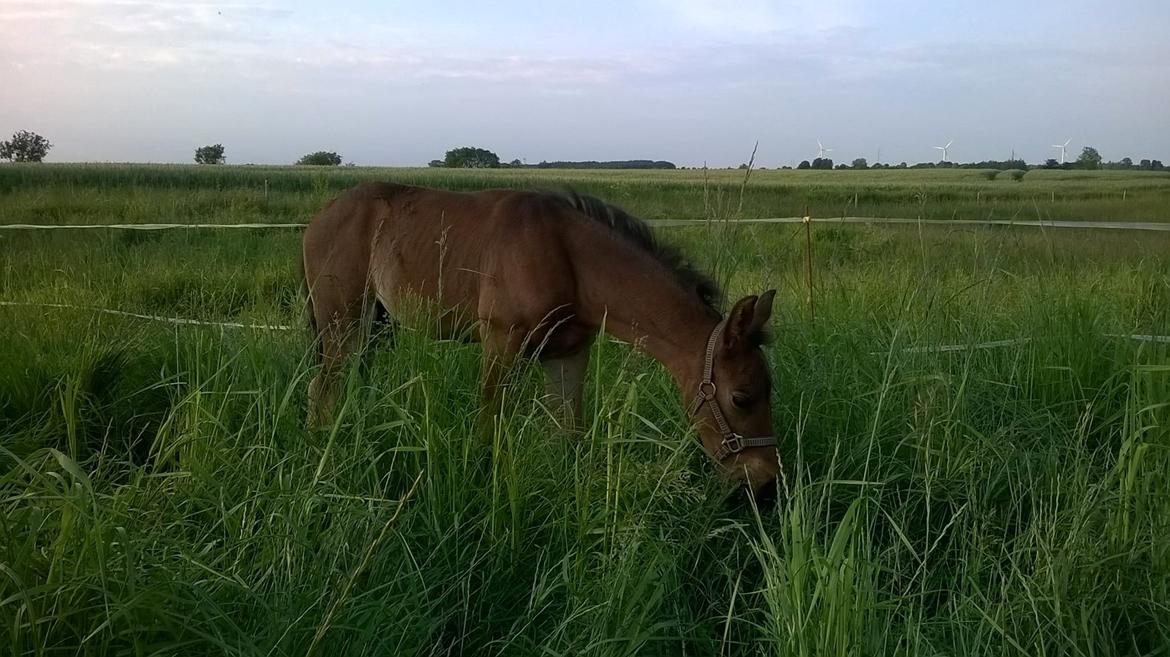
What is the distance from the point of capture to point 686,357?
3584 mm

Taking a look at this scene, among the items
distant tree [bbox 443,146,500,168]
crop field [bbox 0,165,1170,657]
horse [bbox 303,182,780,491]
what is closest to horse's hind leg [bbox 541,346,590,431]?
horse [bbox 303,182,780,491]

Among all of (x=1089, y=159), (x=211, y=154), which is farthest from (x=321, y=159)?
(x=1089, y=159)

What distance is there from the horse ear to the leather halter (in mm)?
55

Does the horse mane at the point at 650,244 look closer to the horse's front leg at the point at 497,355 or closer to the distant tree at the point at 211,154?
the horse's front leg at the point at 497,355

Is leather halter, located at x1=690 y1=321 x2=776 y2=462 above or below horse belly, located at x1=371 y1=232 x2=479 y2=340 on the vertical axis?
below

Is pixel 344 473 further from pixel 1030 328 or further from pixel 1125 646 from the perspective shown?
pixel 1030 328

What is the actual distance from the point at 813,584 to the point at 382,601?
1.26m

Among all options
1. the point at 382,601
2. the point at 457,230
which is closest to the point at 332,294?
the point at 457,230

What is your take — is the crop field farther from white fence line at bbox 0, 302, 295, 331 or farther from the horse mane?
the horse mane

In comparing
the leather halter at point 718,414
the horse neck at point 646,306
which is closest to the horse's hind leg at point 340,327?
the horse neck at point 646,306

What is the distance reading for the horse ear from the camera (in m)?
3.28

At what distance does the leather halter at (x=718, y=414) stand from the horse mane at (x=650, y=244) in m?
0.32

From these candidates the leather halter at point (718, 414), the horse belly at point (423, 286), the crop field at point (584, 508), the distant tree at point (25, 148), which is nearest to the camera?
the crop field at point (584, 508)

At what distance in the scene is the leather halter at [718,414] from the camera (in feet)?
10.6
